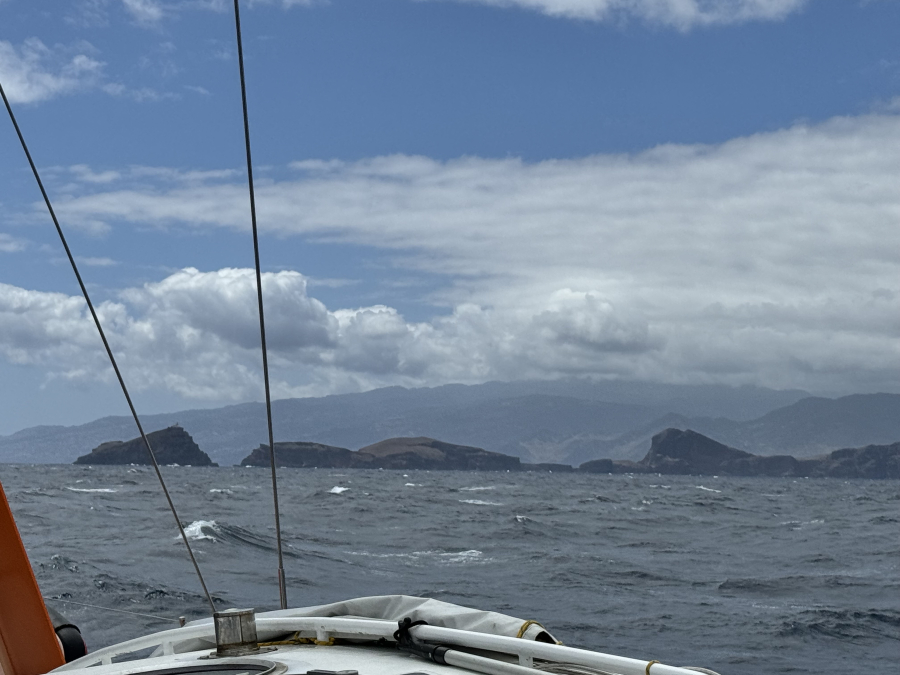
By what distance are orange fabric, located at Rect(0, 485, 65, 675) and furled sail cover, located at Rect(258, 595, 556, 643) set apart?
1.25 m

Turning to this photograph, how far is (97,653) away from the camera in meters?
4.20

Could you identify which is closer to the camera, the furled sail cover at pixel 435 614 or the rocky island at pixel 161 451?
the furled sail cover at pixel 435 614

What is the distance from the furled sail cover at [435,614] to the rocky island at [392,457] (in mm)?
144728

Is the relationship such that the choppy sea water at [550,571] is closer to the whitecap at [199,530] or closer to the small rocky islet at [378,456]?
the whitecap at [199,530]

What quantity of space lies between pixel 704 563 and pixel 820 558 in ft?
12.2

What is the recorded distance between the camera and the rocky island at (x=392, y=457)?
165250 mm

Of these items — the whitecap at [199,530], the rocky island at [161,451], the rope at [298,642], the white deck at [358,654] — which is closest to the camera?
the white deck at [358,654]

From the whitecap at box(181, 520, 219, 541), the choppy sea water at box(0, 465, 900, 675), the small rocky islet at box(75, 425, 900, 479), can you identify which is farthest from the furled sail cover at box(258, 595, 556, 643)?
the small rocky islet at box(75, 425, 900, 479)

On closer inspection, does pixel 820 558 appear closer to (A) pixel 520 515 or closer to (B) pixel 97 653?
(A) pixel 520 515

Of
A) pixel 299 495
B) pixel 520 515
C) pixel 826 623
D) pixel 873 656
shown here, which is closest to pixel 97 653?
pixel 873 656

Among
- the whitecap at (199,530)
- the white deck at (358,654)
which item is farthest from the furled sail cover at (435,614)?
the whitecap at (199,530)

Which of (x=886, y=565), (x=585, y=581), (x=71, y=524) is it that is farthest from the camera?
(x=71, y=524)

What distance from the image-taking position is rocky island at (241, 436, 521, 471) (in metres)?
165

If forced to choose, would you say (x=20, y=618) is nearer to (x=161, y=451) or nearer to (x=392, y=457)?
(x=161, y=451)
